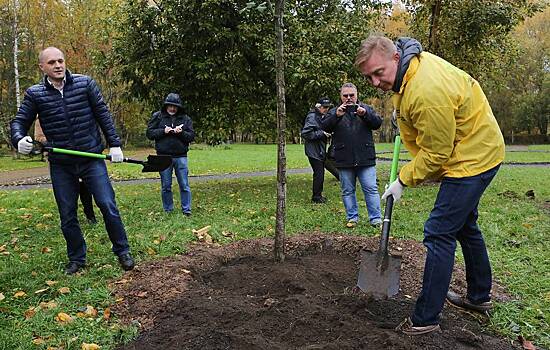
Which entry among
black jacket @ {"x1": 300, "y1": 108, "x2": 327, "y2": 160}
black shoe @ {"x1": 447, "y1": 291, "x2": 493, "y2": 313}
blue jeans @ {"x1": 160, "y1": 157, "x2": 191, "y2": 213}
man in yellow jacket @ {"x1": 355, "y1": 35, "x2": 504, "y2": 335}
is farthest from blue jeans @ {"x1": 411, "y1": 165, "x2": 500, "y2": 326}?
black jacket @ {"x1": 300, "y1": 108, "x2": 327, "y2": 160}

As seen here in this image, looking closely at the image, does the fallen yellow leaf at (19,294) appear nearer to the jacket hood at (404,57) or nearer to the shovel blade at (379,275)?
the shovel blade at (379,275)

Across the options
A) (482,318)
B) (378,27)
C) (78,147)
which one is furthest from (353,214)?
(378,27)

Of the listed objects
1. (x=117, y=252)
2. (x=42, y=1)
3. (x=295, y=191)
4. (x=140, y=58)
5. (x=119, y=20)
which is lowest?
(x=295, y=191)

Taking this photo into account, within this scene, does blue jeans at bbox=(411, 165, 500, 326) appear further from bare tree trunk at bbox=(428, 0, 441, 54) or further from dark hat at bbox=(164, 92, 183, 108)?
bare tree trunk at bbox=(428, 0, 441, 54)

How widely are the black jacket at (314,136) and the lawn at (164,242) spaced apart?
37.5 inches

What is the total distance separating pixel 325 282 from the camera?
4461 mm

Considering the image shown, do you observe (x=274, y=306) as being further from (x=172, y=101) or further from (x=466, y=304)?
(x=172, y=101)

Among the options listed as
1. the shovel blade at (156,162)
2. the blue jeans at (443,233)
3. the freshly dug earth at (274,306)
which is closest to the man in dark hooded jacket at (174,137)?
the shovel blade at (156,162)

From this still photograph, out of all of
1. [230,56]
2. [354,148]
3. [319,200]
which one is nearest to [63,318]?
[354,148]

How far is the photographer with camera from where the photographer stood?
669cm

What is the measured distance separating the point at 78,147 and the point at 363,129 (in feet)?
12.4

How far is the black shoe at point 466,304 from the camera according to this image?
383 centimetres

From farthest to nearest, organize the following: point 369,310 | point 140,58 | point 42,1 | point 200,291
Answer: point 42,1 < point 140,58 < point 200,291 < point 369,310

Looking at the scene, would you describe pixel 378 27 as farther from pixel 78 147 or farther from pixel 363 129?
pixel 78 147
